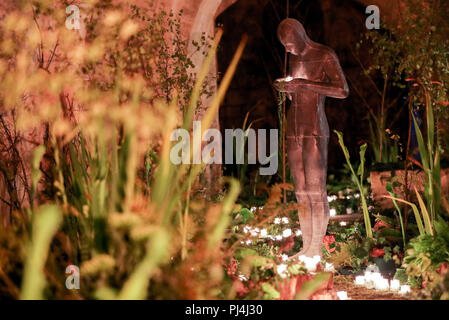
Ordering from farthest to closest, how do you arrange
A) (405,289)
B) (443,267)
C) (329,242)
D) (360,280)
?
(329,242) → (360,280) → (405,289) → (443,267)

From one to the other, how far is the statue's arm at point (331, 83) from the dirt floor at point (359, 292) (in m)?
1.28

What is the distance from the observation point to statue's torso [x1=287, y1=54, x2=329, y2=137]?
3838 mm

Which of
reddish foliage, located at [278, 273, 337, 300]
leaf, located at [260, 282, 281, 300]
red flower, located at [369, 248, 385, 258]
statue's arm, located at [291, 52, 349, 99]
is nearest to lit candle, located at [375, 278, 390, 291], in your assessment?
red flower, located at [369, 248, 385, 258]

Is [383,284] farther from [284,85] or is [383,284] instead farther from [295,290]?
[284,85]

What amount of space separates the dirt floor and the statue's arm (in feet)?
4.20

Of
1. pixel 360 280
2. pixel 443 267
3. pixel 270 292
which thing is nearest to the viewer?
pixel 270 292

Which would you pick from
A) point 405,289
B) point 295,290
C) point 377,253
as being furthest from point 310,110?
point 295,290

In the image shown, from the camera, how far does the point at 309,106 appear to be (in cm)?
385

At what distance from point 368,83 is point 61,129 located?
7837mm

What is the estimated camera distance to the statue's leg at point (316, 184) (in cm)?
384

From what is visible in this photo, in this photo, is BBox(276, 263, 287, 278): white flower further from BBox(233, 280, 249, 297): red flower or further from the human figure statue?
the human figure statue

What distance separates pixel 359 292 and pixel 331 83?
1367 mm
